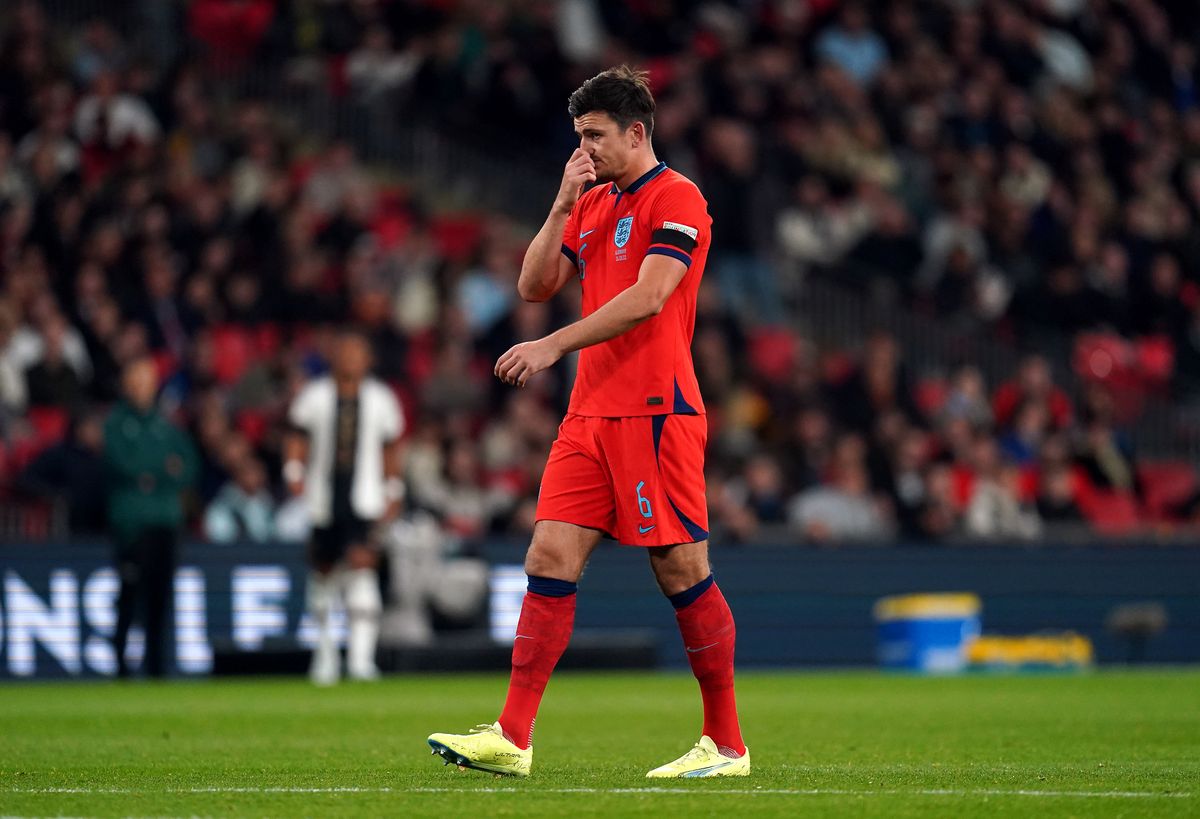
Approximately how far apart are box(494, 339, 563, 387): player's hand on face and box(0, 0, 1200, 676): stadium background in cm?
941

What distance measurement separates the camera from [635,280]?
273 inches

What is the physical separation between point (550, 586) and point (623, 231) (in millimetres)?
1259

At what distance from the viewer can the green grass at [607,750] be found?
5926mm

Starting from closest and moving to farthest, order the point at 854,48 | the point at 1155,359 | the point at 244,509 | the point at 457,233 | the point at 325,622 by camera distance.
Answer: the point at 325,622, the point at 244,509, the point at 1155,359, the point at 457,233, the point at 854,48

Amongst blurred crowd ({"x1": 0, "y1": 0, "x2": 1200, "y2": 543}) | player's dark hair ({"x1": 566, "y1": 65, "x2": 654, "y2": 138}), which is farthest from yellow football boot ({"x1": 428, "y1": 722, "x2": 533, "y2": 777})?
blurred crowd ({"x1": 0, "y1": 0, "x2": 1200, "y2": 543})

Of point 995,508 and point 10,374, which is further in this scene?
point 995,508

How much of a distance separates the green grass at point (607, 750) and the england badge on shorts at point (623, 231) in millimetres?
1847

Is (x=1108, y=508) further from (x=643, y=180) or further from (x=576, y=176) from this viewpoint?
(x=576, y=176)

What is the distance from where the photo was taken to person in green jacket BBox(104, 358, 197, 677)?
1509 cm

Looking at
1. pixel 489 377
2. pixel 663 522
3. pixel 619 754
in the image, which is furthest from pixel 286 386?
pixel 663 522

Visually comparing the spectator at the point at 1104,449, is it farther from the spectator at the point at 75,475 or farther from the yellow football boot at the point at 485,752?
the yellow football boot at the point at 485,752

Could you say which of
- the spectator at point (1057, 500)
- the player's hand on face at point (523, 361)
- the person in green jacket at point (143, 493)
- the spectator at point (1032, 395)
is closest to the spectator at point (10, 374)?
the person in green jacket at point (143, 493)

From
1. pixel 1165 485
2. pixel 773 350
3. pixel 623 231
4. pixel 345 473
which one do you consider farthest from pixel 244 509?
pixel 623 231

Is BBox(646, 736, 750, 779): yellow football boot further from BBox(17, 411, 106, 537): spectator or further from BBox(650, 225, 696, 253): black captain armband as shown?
BBox(17, 411, 106, 537): spectator
